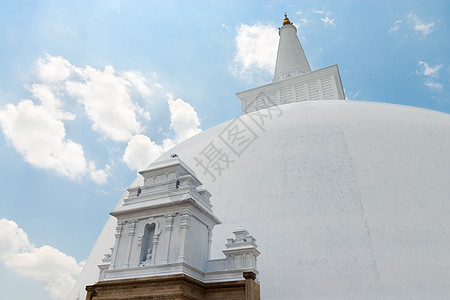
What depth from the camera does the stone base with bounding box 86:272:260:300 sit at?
8773 mm

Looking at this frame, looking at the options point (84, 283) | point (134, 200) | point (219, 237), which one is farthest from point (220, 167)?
point (84, 283)

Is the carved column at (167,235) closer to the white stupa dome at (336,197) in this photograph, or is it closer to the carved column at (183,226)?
the carved column at (183,226)

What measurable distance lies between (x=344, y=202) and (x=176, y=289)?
5.54 m

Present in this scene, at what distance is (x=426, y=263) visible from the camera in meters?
8.99

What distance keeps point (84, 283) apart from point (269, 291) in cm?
765

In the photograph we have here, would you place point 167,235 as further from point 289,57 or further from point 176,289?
point 289,57

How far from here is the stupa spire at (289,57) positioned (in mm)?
26719

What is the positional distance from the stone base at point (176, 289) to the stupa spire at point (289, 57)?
19.9m

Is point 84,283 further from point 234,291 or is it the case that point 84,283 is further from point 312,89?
point 312,89

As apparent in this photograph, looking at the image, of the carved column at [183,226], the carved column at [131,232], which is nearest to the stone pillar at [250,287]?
the carved column at [183,226]

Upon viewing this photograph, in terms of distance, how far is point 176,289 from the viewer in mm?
8719

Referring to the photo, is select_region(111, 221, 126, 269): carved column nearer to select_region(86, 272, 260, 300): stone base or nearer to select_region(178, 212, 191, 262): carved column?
select_region(86, 272, 260, 300): stone base

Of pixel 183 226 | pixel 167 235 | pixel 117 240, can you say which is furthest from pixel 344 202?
pixel 117 240

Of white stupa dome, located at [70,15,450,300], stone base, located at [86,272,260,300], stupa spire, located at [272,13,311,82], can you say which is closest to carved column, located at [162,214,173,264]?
stone base, located at [86,272,260,300]
